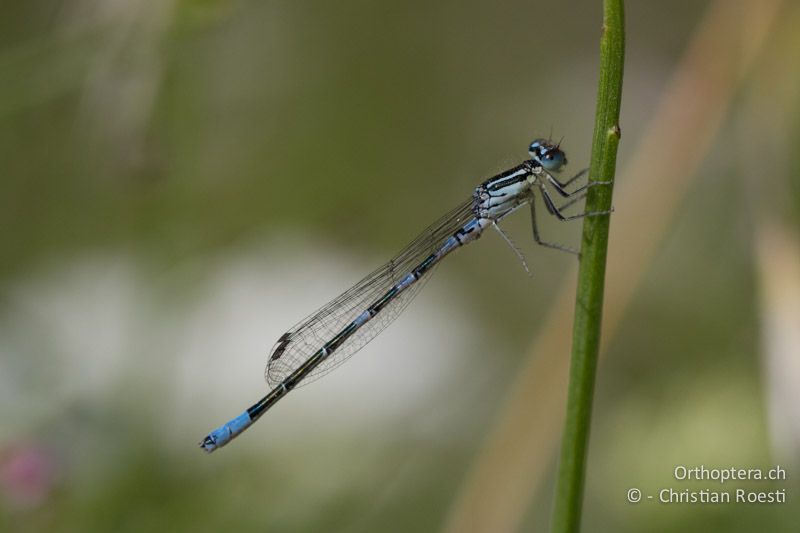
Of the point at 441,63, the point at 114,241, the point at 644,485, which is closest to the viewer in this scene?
the point at 644,485

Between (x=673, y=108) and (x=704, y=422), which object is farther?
(x=673, y=108)

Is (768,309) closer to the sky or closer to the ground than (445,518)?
closer to the sky

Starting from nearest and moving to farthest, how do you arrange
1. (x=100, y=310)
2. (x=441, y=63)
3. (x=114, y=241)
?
(x=100, y=310) < (x=114, y=241) < (x=441, y=63)

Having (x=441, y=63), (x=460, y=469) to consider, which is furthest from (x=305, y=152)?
(x=460, y=469)

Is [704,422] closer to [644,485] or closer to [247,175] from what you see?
[644,485]

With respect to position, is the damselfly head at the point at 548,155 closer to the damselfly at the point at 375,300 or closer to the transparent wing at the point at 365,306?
the damselfly at the point at 375,300

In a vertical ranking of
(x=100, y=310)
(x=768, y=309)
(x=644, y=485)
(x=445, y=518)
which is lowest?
(x=644, y=485)

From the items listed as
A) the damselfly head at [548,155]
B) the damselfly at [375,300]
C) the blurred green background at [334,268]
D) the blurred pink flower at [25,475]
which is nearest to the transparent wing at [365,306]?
the damselfly at [375,300]

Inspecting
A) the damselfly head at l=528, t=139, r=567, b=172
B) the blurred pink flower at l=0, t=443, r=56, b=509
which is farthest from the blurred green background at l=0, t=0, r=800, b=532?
the damselfly head at l=528, t=139, r=567, b=172
